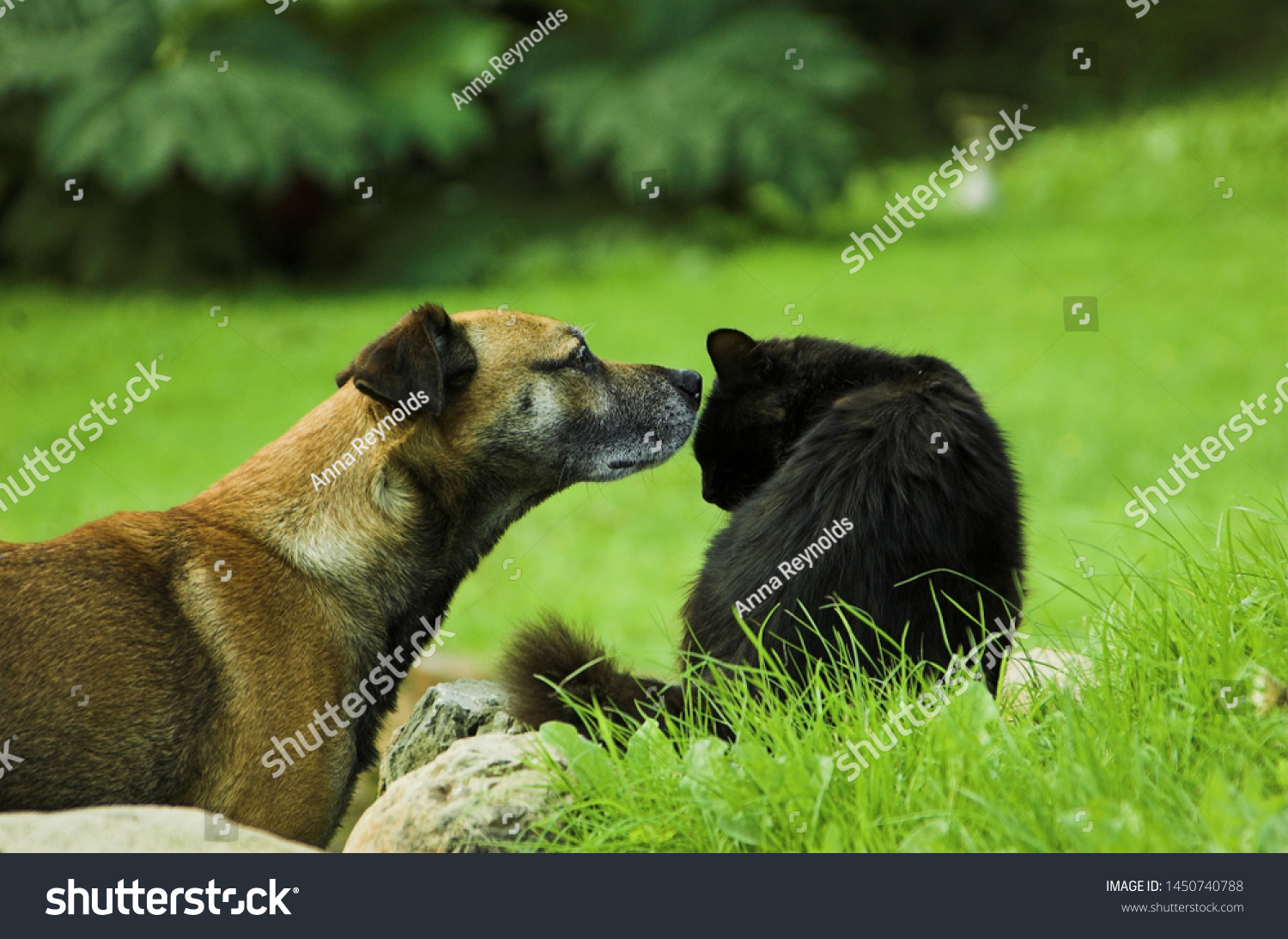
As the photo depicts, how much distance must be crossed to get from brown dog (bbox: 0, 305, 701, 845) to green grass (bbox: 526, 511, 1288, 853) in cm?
72

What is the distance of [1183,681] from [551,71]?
10.9m

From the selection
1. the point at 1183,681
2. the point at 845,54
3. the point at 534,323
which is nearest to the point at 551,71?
the point at 845,54

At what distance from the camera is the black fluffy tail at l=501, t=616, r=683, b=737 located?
283 cm

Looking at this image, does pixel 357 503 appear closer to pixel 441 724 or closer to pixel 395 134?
pixel 441 724

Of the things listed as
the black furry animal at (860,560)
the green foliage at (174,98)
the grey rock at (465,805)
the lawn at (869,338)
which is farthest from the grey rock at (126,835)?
the green foliage at (174,98)

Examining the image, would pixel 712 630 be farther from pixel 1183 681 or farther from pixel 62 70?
pixel 62 70

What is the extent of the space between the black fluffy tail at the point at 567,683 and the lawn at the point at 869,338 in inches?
96.9

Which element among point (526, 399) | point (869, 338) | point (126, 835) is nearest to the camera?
point (126, 835)

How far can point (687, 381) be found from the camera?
3621 millimetres

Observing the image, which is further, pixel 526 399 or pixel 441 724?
pixel 526 399

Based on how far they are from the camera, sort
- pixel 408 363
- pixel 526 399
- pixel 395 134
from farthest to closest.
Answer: pixel 395 134
pixel 526 399
pixel 408 363

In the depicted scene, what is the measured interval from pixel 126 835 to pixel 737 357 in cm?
217

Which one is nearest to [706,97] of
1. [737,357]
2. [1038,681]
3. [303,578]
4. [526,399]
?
[737,357]

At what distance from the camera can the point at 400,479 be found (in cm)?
317
